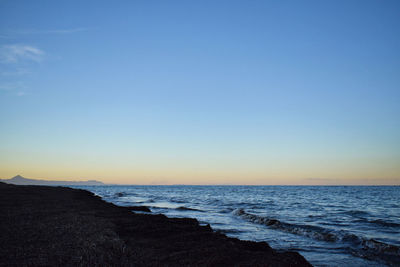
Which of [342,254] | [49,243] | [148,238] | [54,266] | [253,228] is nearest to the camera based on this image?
[54,266]

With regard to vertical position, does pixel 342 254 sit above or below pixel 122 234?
below

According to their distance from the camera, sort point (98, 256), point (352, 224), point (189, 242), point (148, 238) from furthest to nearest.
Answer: point (352, 224) < point (148, 238) < point (189, 242) < point (98, 256)

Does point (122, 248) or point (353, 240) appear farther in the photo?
point (353, 240)

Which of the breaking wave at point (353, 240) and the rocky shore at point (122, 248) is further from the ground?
the rocky shore at point (122, 248)

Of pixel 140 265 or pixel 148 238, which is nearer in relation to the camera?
pixel 140 265

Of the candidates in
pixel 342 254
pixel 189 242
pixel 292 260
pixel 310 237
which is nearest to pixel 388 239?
pixel 310 237

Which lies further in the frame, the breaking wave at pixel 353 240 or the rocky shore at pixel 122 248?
the breaking wave at pixel 353 240

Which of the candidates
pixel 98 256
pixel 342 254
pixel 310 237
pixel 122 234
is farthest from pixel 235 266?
pixel 310 237

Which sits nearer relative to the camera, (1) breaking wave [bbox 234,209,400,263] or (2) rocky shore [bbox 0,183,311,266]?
(2) rocky shore [bbox 0,183,311,266]

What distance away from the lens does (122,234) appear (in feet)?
34.7

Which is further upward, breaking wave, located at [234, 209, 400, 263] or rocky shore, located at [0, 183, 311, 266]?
rocky shore, located at [0, 183, 311, 266]

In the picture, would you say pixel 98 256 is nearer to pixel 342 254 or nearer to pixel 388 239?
pixel 342 254

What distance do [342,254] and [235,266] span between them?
21.5ft

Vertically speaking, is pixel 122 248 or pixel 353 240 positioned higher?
pixel 122 248
